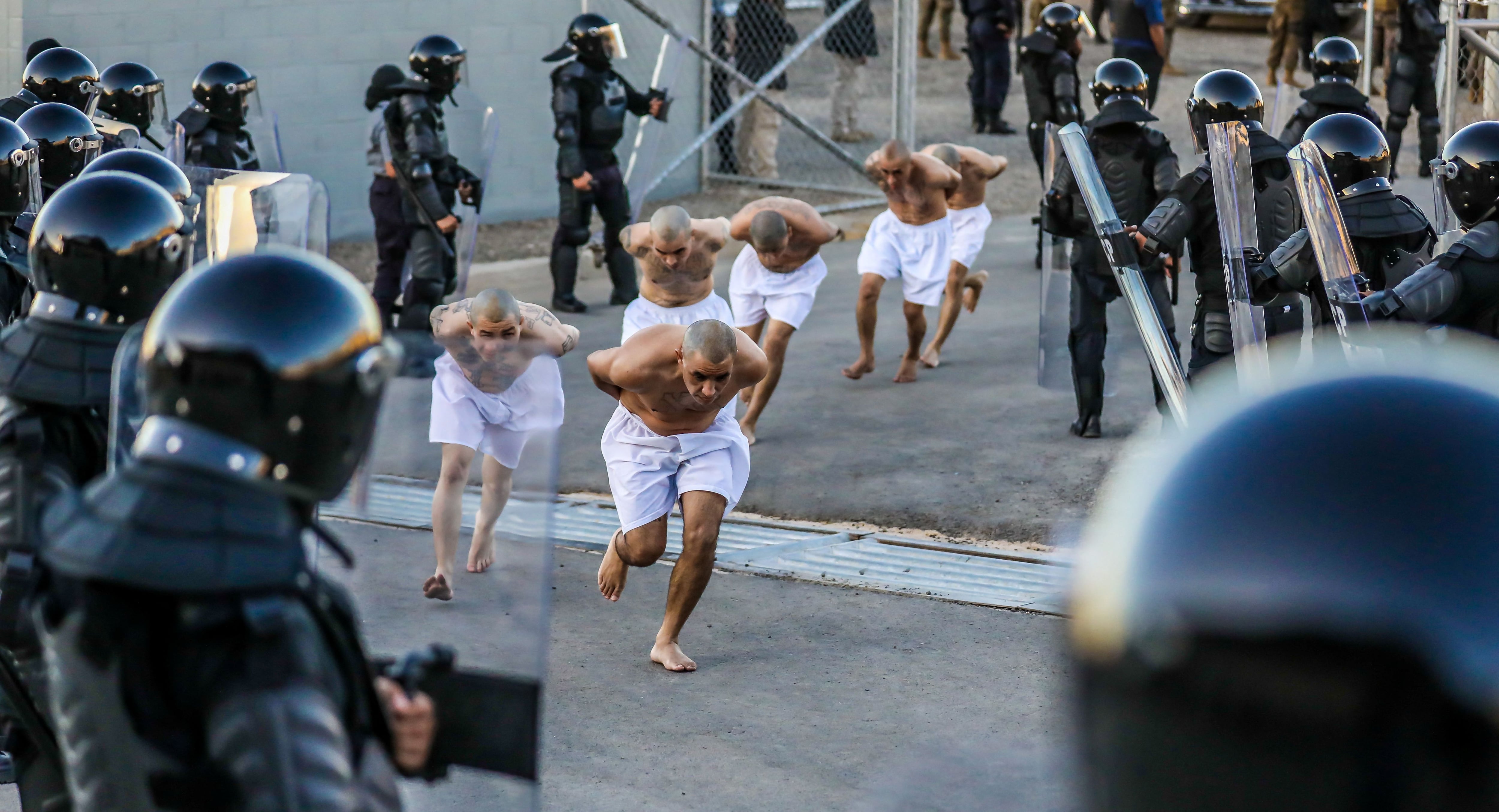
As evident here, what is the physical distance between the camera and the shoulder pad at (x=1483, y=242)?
4.59 meters

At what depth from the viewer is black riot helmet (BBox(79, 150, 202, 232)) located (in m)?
3.89

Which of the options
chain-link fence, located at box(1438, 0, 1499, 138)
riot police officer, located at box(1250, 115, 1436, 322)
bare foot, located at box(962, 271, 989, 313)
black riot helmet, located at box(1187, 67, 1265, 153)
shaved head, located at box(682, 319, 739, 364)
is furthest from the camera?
bare foot, located at box(962, 271, 989, 313)

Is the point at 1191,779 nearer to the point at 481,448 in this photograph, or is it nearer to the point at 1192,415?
the point at 1192,415

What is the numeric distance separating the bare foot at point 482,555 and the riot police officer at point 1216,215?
4.30 meters

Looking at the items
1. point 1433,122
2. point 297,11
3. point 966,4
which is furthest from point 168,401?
point 966,4

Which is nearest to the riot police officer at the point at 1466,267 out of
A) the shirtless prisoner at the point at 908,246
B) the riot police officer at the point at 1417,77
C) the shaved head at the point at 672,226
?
the shaved head at the point at 672,226

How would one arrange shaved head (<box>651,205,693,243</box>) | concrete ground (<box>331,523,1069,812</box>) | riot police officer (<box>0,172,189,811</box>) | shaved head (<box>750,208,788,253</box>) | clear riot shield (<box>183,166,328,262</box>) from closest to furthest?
1. riot police officer (<box>0,172,189,811</box>)
2. concrete ground (<box>331,523,1069,812</box>)
3. clear riot shield (<box>183,166,328,262</box>)
4. shaved head (<box>651,205,693,243</box>)
5. shaved head (<box>750,208,788,253</box>)

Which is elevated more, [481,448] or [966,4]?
[481,448]

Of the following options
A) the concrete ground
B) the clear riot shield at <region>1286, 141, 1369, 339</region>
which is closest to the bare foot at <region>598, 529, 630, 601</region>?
the concrete ground

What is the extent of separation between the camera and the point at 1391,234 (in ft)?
16.8

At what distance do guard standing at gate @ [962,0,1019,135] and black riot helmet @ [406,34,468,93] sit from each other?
8.58 meters

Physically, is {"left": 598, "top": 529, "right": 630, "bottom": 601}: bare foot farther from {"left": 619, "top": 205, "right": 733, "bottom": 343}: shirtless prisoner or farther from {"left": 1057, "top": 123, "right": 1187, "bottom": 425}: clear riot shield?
{"left": 1057, "top": 123, "right": 1187, "bottom": 425}: clear riot shield

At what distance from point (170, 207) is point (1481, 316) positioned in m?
3.61

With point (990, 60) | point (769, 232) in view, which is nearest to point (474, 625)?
point (769, 232)
